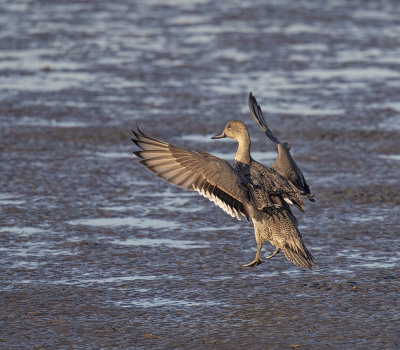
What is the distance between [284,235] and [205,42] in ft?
35.5

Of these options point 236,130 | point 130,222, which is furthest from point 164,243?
point 236,130

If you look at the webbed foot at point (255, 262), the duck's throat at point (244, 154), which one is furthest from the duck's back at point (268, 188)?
the webbed foot at point (255, 262)

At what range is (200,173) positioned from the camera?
6844 mm

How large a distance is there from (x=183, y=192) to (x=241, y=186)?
2.70 m

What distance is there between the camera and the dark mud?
20.0ft

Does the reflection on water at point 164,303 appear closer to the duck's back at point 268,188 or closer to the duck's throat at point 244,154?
the duck's back at point 268,188

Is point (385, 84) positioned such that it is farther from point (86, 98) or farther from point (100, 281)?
point (100, 281)

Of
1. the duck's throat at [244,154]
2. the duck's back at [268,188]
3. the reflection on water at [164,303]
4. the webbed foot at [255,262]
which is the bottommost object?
the reflection on water at [164,303]

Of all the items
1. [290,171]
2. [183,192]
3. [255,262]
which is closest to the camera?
[255,262]

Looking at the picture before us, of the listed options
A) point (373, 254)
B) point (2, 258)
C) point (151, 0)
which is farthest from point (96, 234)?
point (151, 0)

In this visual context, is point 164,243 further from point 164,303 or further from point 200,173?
point 164,303

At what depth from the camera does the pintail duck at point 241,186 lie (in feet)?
22.1

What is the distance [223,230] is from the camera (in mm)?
8188

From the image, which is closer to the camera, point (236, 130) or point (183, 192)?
point (236, 130)
